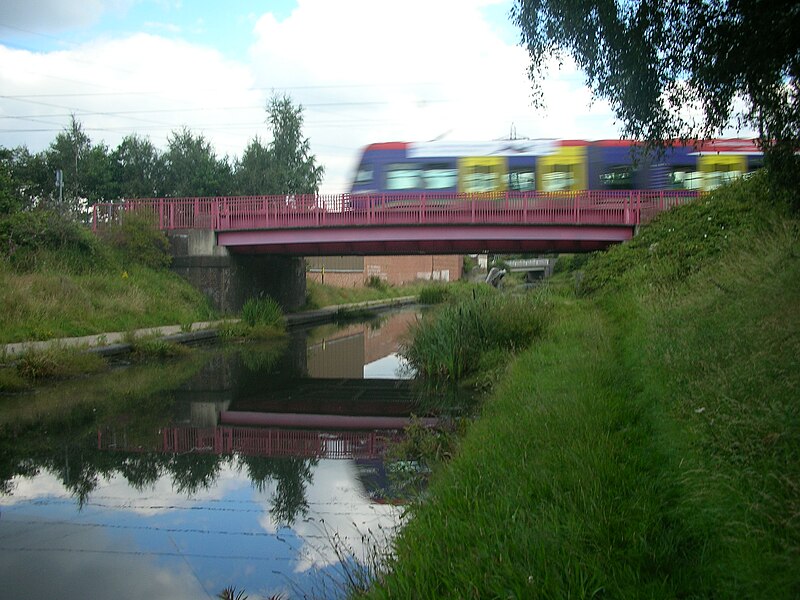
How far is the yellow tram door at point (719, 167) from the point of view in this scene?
2931cm

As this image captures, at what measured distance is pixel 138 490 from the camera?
707 cm

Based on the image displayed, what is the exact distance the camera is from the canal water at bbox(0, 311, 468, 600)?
507 centimetres

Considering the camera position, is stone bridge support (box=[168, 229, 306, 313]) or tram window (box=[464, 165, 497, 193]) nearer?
stone bridge support (box=[168, 229, 306, 313])

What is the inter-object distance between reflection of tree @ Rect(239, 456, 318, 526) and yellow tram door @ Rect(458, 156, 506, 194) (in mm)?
22721

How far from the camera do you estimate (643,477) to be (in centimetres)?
498

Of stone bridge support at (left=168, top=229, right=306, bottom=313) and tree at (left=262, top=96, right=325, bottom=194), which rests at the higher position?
tree at (left=262, top=96, right=325, bottom=194)

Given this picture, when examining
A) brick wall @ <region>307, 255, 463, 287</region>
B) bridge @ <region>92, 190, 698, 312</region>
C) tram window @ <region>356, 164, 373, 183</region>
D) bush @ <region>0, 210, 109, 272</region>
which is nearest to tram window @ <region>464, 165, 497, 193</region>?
bridge @ <region>92, 190, 698, 312</region>

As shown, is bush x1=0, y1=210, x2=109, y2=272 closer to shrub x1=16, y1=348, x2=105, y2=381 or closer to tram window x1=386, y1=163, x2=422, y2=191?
shrub x1=16, y1=348, x2=105, y2=381

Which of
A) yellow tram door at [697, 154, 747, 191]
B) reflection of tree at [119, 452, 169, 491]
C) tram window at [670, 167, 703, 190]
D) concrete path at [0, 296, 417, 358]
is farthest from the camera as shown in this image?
tram window at [670, 167, 703, 190]

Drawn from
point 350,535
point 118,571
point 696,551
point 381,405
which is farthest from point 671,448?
→ point 381,405

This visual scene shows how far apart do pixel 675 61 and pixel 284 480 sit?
6253 mm

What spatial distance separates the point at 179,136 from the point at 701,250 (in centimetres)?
4420

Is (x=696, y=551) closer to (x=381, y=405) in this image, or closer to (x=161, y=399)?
(x=381, y=405)

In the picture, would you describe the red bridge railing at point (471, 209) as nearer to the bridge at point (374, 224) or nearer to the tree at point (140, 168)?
the bridge at point (374, 224)
